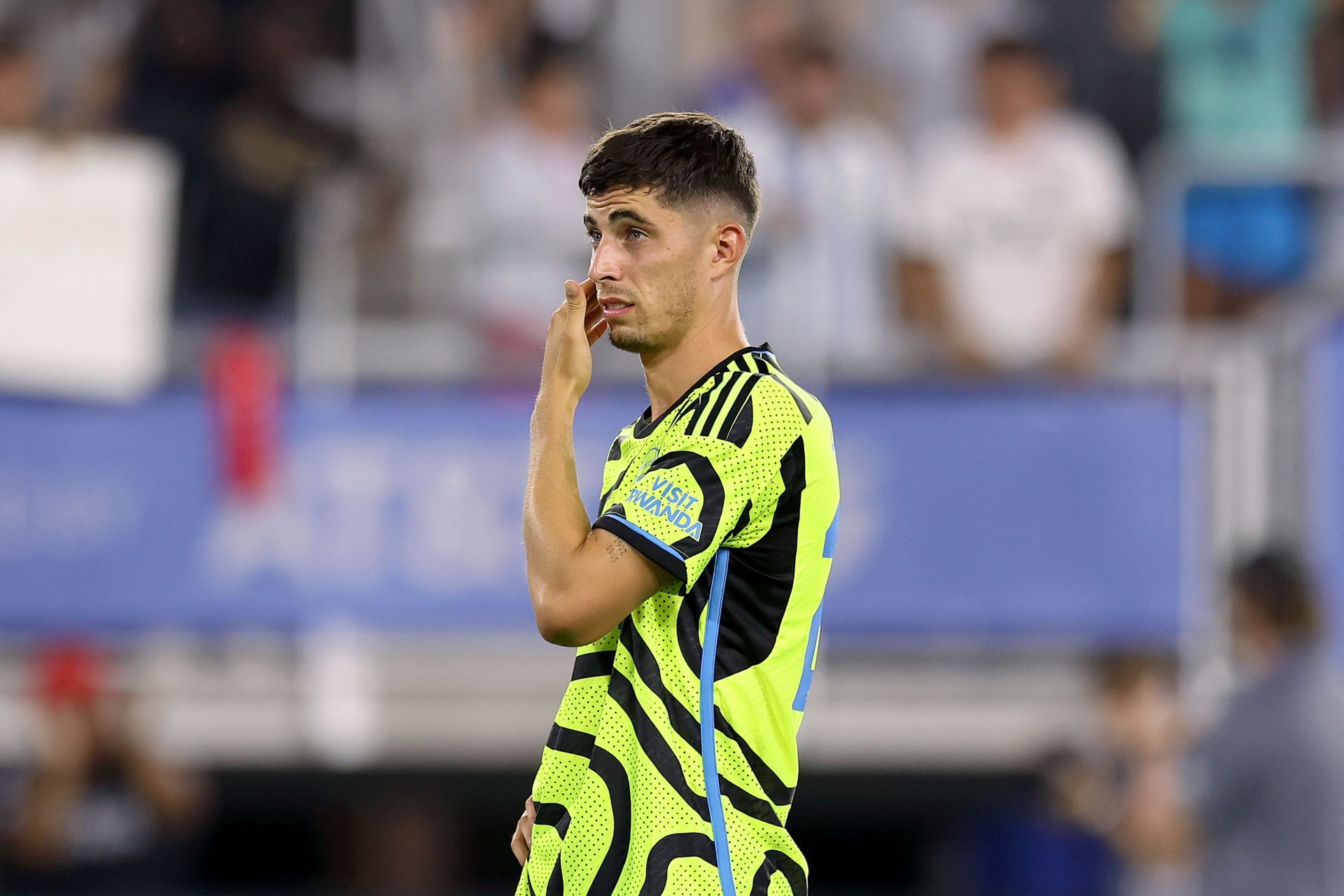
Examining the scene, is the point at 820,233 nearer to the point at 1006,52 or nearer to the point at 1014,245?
the point at 1014,245

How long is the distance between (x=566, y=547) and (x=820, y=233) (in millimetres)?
5823

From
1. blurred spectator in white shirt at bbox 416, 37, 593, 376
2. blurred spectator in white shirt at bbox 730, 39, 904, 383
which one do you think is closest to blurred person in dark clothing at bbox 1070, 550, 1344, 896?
blurred spectator in white shirt at bbox 730, 39, 904, 383

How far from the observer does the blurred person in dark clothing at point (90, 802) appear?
8.95 m

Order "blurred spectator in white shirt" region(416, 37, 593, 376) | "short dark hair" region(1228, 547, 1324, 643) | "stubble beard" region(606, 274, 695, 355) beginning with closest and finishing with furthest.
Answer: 1. "stubble beard" region(606, 274, 695, 355)
2. "short dark hair" region(1228, 547, 1324, 643)
3. "blurred spectator in white shirt" region(416, 37, 593, 376)

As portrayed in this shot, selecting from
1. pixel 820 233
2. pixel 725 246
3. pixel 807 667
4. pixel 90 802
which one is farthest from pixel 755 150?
pixel 807 667

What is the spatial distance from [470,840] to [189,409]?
3.26m

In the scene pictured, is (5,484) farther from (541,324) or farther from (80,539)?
(541,324)

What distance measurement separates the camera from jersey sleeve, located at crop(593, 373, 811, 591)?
2883 mm

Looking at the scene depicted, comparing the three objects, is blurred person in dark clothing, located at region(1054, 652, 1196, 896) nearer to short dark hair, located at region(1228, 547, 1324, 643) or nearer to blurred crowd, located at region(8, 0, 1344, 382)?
blurred crowd, located at region(8, 0, 1344, 382)

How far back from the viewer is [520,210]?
344 inches

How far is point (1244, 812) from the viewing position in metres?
6.13

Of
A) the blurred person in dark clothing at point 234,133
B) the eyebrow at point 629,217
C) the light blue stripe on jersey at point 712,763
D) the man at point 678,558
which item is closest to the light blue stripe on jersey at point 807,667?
the man at point 678,558

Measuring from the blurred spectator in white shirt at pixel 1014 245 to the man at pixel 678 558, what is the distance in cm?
574

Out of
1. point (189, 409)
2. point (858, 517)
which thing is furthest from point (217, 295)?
point (858, 517)
